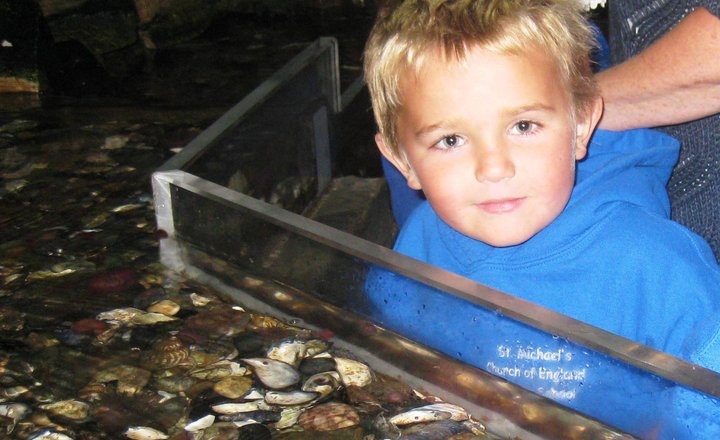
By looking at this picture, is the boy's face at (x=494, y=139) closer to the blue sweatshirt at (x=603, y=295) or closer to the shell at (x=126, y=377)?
the blue sweatshirt at (x=603, y=295)

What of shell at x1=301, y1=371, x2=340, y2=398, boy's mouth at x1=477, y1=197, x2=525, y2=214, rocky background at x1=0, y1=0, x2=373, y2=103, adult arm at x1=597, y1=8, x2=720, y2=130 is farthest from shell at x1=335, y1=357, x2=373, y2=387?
rocky background at x1=0, y1=0, x2=373, y2=103

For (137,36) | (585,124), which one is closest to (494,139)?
(585,124)

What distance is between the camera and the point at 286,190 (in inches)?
132

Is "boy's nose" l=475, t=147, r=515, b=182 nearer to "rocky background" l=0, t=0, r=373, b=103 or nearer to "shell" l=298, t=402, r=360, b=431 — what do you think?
"shell" l=298, t=402, r=360, b=431

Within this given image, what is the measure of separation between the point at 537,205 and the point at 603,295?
25 centimetres

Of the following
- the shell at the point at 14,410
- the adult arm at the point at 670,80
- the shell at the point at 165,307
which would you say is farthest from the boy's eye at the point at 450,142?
the shell at the point at 14,410

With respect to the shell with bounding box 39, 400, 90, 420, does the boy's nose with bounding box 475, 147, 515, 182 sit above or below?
above

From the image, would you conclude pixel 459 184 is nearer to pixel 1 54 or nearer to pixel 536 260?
pixel 536 260

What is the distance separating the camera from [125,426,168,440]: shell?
188 cm

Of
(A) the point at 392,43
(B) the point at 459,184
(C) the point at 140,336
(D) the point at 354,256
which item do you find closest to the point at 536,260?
(B) the point at 459,184

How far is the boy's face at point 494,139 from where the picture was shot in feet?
5.70

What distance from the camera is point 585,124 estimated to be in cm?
195

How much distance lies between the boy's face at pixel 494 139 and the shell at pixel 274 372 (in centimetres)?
53

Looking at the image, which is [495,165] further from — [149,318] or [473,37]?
[149,318]
